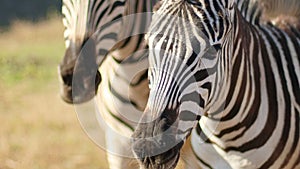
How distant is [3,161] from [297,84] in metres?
3.88

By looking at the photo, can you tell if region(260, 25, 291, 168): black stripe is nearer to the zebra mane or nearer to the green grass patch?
the zebra mane

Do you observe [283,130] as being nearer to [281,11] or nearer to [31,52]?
[281,11]

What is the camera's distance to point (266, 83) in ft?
12.3

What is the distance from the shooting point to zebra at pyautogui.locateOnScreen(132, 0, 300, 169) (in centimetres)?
320

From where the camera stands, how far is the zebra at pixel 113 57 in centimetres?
448

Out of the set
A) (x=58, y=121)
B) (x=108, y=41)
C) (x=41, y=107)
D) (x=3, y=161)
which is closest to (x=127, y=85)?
(x=108, y=41)

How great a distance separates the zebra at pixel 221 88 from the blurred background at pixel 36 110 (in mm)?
3246

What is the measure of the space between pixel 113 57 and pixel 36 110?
467 centimetres

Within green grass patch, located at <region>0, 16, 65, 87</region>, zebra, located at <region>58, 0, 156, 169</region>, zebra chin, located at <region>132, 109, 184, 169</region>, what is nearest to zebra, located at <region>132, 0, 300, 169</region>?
zebra chin, located at <region>132, 109, 184, 169</region>

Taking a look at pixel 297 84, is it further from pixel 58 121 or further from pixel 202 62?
pixel 58 121

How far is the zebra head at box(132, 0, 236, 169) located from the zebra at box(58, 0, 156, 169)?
3.71 ft

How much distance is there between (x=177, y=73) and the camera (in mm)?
3240

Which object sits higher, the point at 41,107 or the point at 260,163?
the point at 260,163

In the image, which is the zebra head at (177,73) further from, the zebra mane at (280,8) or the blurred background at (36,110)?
the blurred background at (36,110)
